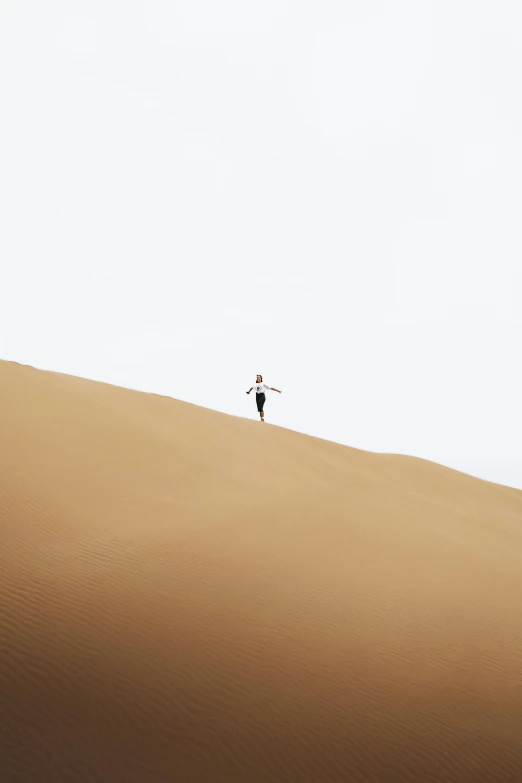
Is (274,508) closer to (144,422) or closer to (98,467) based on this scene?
(98,467)

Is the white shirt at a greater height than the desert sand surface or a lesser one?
greater

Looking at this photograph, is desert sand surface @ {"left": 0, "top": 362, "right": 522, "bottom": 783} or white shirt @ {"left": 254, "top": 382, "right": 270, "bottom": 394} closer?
desert sand surface @ {"left": 0, "top": 362, "right": 522, "bottom": 783}

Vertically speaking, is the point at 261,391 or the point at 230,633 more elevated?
the point at 261,391

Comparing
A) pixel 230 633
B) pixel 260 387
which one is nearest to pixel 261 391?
pixel 260 387

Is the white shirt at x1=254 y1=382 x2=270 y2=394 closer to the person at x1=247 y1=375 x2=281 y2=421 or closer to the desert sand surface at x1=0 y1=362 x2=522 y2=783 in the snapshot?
the person at x1=247 y1=375 x2=281 y2=421

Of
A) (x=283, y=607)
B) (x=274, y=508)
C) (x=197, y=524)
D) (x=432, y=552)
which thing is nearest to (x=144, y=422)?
(x=274, y=508)

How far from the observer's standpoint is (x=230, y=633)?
345 centimetres

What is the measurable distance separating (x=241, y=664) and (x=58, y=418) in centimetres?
535

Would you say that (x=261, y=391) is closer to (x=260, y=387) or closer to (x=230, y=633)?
(x=260, y=387)

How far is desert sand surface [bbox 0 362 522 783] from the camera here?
2658 millimetres

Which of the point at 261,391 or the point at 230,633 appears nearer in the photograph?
the point at 230,633

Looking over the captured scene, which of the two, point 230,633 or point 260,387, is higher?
point 260,387

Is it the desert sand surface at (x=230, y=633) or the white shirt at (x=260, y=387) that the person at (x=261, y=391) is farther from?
the desert sand surface at (x=230, y=633)

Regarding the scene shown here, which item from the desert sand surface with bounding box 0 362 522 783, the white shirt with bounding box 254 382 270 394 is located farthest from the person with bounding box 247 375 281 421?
the desert sand surface with bounding box 0 362 522 783
